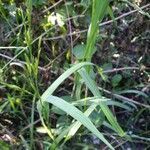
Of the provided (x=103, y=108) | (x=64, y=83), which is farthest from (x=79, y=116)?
(x=64, y=83)

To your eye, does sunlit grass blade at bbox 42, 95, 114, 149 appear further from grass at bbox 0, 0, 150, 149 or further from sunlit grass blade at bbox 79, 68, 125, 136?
grass at bbox 0, 0, 150, 149

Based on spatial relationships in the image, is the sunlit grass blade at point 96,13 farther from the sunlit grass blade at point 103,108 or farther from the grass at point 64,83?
the grass at point 64,83

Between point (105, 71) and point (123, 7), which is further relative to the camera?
point (123, 7)

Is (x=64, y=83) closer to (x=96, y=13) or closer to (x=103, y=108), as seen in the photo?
(x=103, y=108)

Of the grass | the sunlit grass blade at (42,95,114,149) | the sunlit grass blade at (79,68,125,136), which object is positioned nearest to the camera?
the sunlit grass blade at (42,95,114,149)

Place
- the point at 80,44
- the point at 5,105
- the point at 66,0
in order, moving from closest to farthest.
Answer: the point at 5,105 < the point at 80,44 < the point at 66,0

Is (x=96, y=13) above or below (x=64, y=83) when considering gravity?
above

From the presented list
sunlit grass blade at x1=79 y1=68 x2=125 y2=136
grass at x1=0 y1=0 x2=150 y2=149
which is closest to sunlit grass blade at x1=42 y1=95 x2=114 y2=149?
sunlit grass blade at x1=79 y1=68 x2=125 y2=136

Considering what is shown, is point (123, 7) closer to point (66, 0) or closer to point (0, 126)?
point (66, 0)

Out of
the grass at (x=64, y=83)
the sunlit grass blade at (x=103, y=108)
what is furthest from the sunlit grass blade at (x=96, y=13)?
the grass at (x=64, y=83)

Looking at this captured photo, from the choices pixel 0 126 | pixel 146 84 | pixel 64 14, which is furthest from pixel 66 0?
pixel 0 126

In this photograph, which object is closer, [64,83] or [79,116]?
[79,116]
